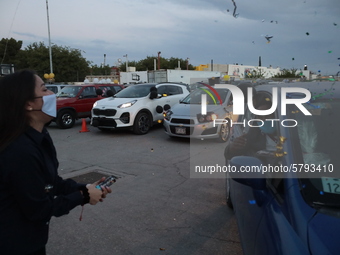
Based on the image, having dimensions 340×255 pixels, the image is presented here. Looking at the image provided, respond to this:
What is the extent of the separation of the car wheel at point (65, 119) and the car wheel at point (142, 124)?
3.61 m

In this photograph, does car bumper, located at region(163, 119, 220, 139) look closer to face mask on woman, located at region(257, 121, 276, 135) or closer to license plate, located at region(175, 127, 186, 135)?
license plate, located at region(175, 127, 186, 135)

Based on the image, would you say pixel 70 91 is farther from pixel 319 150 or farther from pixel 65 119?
pixel 319 150

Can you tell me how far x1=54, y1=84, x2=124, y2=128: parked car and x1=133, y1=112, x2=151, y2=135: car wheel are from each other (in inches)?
91.5

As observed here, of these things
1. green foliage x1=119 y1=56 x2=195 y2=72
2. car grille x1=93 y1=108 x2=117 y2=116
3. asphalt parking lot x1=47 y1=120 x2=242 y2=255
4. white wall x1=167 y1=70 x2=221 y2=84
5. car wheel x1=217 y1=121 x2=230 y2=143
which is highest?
green foliage x1=119 y1=56 x2=195 y2=72

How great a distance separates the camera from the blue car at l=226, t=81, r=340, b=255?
1.83 m

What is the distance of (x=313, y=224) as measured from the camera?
1835 mm

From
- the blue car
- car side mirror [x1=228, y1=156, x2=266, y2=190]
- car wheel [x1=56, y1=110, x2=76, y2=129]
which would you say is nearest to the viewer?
the blue car

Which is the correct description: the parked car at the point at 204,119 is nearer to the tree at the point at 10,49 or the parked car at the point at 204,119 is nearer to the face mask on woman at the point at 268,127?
the face mask on woman at the point at 268,127

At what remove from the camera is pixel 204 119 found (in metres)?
8.85

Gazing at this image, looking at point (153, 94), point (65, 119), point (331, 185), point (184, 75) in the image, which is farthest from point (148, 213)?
point (184, 75)

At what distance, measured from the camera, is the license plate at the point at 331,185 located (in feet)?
6.83

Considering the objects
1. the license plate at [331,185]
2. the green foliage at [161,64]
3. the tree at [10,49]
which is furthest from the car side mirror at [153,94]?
the green foliage at [161,64]

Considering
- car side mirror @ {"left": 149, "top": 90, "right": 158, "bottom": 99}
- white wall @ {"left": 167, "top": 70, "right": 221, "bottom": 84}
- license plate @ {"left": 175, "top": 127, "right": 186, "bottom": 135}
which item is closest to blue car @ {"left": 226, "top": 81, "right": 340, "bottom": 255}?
license plate @ {"left": 175, "top": 127, "right": 186, "bottom": 135}

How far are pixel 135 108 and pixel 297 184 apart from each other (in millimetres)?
8895
